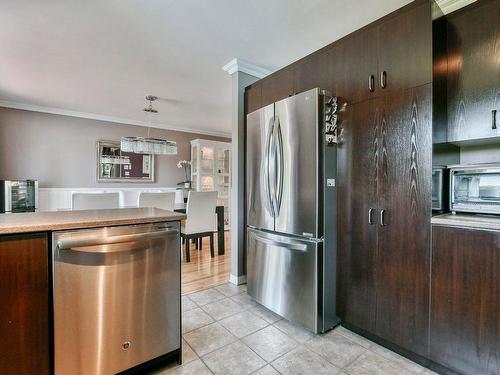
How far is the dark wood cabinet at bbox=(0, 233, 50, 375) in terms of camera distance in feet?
3.62

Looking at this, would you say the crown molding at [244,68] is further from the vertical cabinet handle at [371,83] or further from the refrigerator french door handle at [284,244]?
the refrigerator french door handle at [284,244]

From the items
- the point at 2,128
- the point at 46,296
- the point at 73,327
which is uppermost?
the point at 2,128

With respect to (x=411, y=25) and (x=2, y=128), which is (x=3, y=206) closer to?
(x=2, y=128)

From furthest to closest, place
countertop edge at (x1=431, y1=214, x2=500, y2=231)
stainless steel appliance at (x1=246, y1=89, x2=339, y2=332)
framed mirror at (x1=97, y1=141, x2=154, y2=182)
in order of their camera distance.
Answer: framed mirror at (x1=97, y1=141, x2=154, y2=182), stainless steel appliance at (x1=246, y1=89, x2=339, y2=332), countertop edge at (x1=431, y1=214, x2=500, y2=231)

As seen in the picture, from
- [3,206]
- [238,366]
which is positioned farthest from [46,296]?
[3,206]

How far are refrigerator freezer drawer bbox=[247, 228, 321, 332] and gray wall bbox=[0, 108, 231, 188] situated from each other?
412 cm

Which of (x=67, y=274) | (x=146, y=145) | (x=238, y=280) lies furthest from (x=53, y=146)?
(x=67, y=274)

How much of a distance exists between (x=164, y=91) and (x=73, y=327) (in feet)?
10.9

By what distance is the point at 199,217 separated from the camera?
3.85 meters

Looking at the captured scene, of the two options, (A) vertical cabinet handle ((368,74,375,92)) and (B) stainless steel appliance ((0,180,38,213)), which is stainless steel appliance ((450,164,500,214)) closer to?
(A) vertical cabinet handle ((368,74,375,92))

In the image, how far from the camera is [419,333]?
5.15 ft

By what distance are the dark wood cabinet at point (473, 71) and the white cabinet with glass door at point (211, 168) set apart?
4.60 meters

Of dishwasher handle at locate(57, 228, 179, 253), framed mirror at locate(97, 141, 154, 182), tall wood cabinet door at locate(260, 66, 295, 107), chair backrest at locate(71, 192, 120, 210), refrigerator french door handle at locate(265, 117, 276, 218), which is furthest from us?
framed mirror at locate(97, 141, 154, 182)

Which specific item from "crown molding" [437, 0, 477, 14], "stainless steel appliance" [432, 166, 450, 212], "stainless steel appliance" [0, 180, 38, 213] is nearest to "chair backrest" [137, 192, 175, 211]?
"stainless steel appliance" [0, 180, 38, 213]
